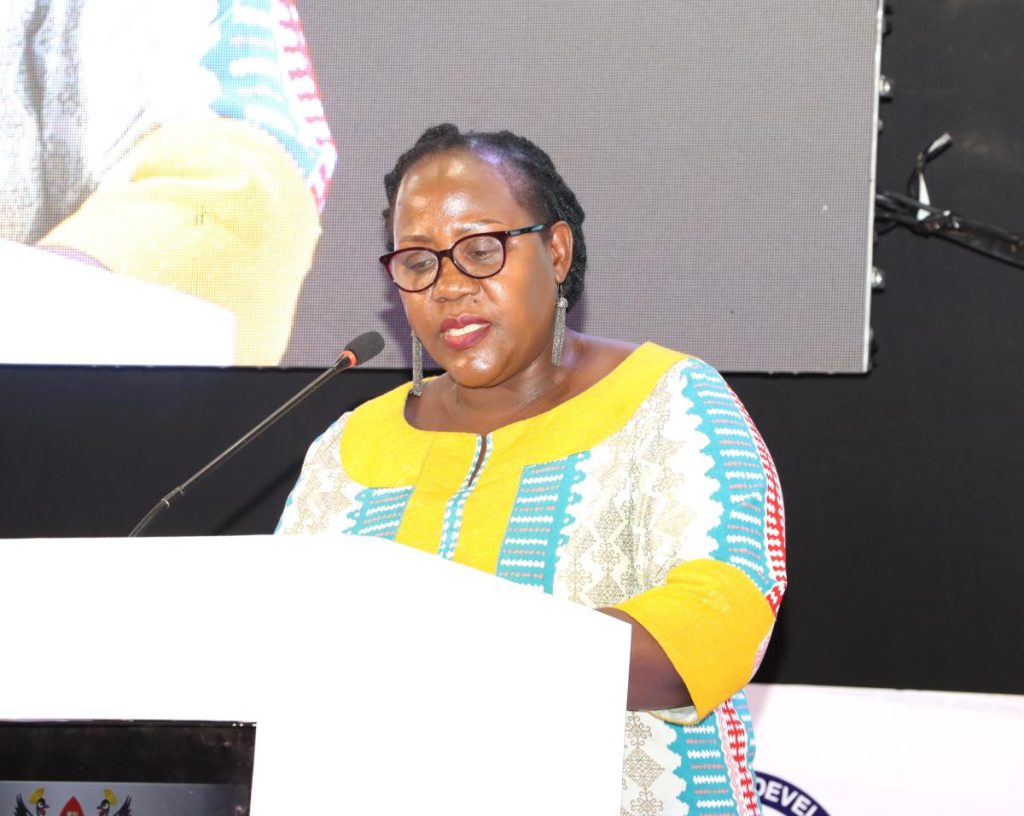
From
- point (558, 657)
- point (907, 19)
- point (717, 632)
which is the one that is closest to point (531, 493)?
point (717, 632)

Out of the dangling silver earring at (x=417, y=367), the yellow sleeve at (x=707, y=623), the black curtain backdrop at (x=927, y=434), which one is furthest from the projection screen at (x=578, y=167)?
the yellow sleeve at (x=707, y=623)

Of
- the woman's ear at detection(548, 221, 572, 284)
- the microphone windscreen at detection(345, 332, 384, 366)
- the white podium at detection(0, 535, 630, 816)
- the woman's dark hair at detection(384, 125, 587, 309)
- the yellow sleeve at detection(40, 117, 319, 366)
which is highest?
the yellow sleeve at detection(40, 117, 319, 366)

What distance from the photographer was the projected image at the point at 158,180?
3301mm

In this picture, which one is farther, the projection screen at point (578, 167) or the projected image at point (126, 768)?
the projection screen at point (578, 167)

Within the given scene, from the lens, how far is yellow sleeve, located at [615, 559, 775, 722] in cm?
127

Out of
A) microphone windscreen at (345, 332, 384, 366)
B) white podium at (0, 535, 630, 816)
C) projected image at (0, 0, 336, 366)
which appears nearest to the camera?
white podium at (0, 535, 630, 816)

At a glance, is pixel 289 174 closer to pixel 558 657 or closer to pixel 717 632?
pixel 717 632

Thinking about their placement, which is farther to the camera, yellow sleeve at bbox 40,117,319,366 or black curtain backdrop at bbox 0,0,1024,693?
yellow sleeve at bbox 40,117,319,366

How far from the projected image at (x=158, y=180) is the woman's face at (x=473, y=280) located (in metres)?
1.56

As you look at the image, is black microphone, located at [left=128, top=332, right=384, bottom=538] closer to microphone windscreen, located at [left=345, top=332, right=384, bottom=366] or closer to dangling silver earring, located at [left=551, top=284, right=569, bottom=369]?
microphone windscreen, located at [left=345, top=332, right=384, bottom=366]

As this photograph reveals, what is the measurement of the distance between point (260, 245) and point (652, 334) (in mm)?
979

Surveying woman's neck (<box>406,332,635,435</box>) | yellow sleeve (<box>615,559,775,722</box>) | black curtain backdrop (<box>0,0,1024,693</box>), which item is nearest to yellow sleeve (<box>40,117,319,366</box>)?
black curtain backdrop (<box>0,0,1024,693</box>)

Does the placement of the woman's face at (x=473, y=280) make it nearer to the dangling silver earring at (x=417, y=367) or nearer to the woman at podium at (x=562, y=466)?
the woman at podium at (x=562, y=466)

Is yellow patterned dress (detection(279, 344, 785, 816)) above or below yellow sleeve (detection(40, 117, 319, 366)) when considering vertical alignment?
below
